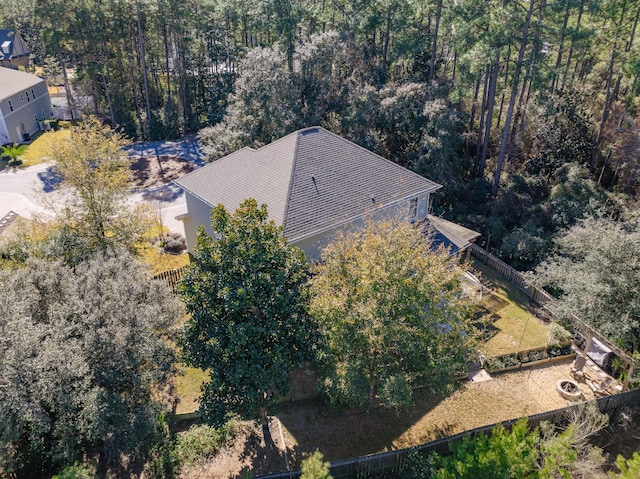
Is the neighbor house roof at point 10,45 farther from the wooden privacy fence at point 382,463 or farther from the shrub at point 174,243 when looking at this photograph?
the wooden privacy fence at point 382,463

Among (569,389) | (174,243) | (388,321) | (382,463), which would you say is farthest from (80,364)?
(569,389)

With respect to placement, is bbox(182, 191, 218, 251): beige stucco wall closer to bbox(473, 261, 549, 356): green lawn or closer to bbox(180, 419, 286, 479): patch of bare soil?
bbox(180, 419, 286, 479): patch of bare soil

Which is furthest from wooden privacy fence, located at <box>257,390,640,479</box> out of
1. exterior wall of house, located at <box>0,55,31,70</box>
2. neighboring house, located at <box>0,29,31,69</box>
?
neighboring house, located at <box>0,29,31,69</box>

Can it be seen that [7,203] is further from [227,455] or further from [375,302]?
[375,302]

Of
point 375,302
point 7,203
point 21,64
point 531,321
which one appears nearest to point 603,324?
point 531,321

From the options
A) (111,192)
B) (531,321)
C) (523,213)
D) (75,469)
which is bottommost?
(531,321)

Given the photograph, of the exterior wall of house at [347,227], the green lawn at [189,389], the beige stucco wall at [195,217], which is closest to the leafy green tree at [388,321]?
the exterior wall of house at [347,227]
